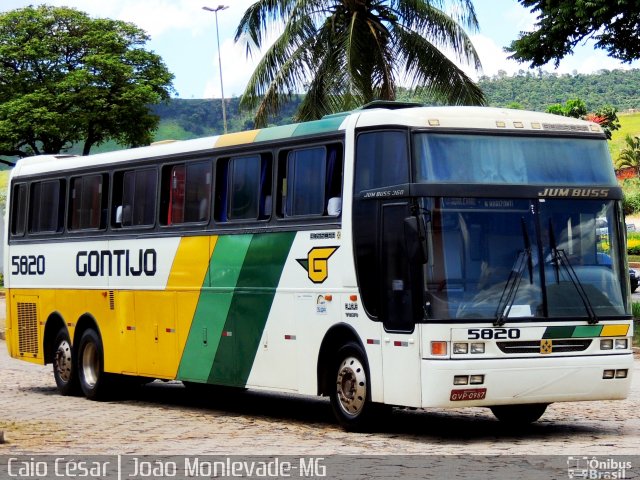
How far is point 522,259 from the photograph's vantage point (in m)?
13.8

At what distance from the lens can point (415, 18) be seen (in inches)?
1276

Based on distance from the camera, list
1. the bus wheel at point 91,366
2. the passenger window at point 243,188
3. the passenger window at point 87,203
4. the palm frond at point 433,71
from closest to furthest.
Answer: the passenger window at point 243,188 → the bus wheel at point 91,366 → the passenger window at point 87,203 → the palm frond at point 433,71

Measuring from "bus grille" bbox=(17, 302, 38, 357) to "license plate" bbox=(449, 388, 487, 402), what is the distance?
9.82 m

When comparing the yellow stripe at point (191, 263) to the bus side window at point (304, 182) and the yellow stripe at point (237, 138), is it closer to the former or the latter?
the yellow stripe at point (237, 138)

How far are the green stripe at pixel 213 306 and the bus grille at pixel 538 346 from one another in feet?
13.2

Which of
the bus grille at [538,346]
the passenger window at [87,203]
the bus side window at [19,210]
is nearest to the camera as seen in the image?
the bus grille at [538,346]

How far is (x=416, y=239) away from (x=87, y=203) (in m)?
8.39

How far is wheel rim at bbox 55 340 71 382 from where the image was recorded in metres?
20.5

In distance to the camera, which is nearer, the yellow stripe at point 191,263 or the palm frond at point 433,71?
the yellow stripe at point 191,263

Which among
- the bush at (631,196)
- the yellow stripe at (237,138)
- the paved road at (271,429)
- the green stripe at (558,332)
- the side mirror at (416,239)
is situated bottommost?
the paved road at (271,429)

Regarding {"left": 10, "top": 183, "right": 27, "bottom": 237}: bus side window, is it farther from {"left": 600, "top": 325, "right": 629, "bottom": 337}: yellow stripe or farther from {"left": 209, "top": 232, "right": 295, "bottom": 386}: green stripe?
{"left": 600, "top": 325, "right": 629, "bottom": 337}: yellow stripe

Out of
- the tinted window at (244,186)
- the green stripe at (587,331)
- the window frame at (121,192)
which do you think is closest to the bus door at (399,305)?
the green stripe at (587,331)

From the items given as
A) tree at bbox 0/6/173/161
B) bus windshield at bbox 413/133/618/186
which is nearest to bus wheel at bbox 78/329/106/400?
bus windshield at bbox 413/133/618/186

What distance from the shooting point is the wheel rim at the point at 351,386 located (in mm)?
14180
